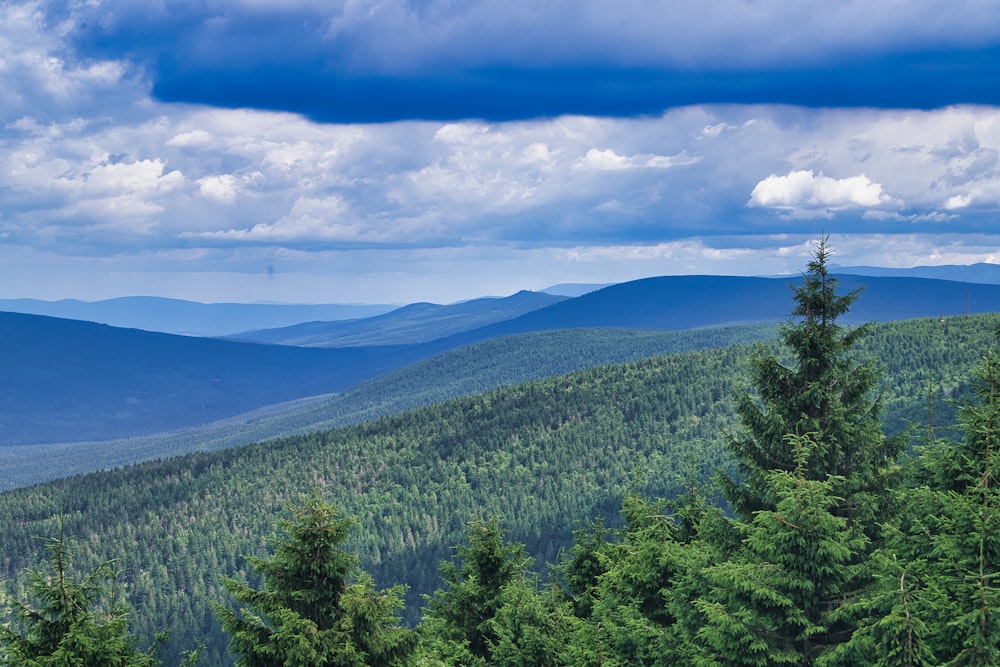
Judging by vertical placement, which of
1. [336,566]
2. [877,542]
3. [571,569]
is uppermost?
[336,566]

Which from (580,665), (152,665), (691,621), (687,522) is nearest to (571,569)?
(687,522)

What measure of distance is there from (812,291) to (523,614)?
653 inches

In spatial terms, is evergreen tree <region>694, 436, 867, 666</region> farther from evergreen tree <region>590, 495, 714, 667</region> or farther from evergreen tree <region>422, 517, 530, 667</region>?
evergreen tree <region>422, 517, 530, 667</region>

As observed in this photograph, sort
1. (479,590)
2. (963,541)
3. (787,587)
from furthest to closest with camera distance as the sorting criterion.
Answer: (479,590)
(787,587)
(963,541)

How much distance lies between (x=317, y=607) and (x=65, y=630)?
19.8ft

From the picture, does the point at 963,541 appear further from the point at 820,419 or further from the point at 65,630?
the point at 65,630

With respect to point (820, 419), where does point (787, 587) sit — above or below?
below

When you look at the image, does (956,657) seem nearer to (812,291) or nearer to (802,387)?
(802,387)

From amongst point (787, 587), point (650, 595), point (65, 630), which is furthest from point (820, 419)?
point (65, 630)

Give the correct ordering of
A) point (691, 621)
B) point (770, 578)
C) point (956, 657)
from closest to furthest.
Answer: point (956, 657)
point (770, 578)
point (691, 621)

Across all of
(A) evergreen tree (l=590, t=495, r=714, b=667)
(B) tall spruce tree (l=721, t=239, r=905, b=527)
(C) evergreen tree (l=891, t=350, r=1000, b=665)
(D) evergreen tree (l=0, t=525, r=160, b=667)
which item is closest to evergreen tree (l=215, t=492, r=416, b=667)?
(D) evergreen tree (l=0, t=525, r=160, b=667)

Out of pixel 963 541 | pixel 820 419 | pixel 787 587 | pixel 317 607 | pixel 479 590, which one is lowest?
pixel 479 590

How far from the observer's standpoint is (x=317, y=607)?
72.3 feet

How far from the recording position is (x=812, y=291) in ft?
85.8
